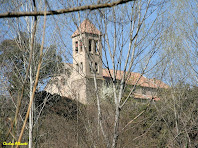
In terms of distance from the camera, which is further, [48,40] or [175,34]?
[175,34]

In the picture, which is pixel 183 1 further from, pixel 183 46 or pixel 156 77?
pixel 156 77

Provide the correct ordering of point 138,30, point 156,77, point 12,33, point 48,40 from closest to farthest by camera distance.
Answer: point 138,30 < point 156,77 < point 12,33 < point 48,40

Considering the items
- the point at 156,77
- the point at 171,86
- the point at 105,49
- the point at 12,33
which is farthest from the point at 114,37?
the point at 171,86

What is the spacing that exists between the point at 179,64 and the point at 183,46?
945mm

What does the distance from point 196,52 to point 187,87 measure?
5.45 ft

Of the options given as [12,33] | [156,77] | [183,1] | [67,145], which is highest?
[183,1]

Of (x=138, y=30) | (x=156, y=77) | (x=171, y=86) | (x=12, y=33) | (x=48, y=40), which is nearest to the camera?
(x=138, y=30)

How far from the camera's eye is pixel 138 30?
558cm

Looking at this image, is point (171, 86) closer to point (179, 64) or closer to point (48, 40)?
point (179, 64)

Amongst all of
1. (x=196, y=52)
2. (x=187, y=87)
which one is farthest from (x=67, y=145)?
(x=196, y=52)

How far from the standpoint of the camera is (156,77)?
898 cm

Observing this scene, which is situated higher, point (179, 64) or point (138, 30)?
point (138, 30)

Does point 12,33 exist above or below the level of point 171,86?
above

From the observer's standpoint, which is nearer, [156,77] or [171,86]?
[156,77]
